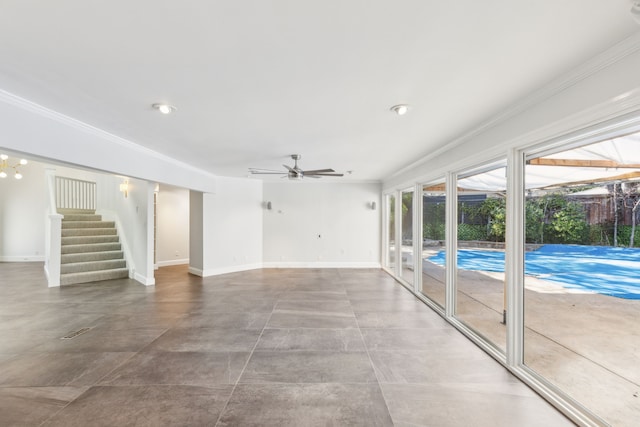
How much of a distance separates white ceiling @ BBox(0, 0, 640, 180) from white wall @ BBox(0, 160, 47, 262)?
367 inches

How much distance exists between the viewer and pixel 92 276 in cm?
674

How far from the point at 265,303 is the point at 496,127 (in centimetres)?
445

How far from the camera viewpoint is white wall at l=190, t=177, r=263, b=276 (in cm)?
745

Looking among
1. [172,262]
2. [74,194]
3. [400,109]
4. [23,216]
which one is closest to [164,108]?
[400,109]

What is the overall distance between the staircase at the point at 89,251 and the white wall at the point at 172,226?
4.09 feet

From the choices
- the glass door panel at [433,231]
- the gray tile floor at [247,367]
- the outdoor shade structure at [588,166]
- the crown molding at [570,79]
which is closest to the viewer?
the crown molding at [570,79]

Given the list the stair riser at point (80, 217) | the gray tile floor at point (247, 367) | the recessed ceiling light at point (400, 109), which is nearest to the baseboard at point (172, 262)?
the stair riser at point (80, 217)

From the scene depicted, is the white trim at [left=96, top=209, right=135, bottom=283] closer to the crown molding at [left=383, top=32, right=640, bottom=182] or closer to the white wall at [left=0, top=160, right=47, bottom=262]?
the white wall at [left=0, top=160, right=47, bottom=262]

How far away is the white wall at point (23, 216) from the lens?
30.6 ft

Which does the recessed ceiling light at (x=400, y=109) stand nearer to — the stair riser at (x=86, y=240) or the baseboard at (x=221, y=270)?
the baseboard at (x=221, y=270)

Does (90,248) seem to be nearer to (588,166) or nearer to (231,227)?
(231,227)

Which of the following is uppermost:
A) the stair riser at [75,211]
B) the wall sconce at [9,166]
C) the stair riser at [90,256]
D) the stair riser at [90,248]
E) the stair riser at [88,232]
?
the wall sconce at [9,166]

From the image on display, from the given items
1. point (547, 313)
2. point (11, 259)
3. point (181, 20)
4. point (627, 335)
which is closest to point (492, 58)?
point (181, 20)

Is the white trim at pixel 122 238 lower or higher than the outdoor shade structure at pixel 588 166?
lower
